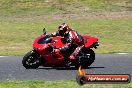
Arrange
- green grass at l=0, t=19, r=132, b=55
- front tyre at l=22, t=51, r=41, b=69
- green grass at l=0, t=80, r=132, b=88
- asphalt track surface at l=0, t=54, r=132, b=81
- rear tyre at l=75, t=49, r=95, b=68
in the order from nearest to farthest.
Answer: green grass at l=0, t=80, r=132, b=88
asphalt track surface at l=0, t=54, r=132, b=81
front tyre at l=22, t=51, r=41, b=69
rear tyre at l=75, t=49, r=95, b=68
green grass at l=0, t=19, r=132, b=55

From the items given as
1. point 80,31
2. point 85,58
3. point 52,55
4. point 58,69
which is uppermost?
point 52,55

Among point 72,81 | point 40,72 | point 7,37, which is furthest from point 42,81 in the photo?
point 7,37

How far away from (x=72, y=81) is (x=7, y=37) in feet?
43.1

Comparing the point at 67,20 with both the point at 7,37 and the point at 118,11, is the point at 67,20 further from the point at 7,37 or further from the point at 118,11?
the point at 7,37

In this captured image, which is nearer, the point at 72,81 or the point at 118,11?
the point at 72,81

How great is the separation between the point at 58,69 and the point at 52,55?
48 cm

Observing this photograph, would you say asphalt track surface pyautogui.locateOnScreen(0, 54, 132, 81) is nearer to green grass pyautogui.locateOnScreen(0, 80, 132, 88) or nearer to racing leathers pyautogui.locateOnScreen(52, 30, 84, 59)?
racing leathers pyautogui.locateOnScreen(52, 30, 84, 59)

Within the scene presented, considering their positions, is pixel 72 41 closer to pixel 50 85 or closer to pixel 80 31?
pixel 50 85

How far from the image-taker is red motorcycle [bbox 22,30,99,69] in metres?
16.0

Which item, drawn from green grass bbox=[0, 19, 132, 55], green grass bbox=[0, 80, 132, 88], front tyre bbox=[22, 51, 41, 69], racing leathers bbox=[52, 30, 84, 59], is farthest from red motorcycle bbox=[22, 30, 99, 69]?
green grass bbox=[0, 19, 132, 55]

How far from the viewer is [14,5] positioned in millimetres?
35625

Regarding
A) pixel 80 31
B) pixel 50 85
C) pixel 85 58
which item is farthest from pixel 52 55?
pixel 80 31

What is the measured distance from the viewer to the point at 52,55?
639 inches

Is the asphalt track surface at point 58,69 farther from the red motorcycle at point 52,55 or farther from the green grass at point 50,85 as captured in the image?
the green grass at point 50,85
